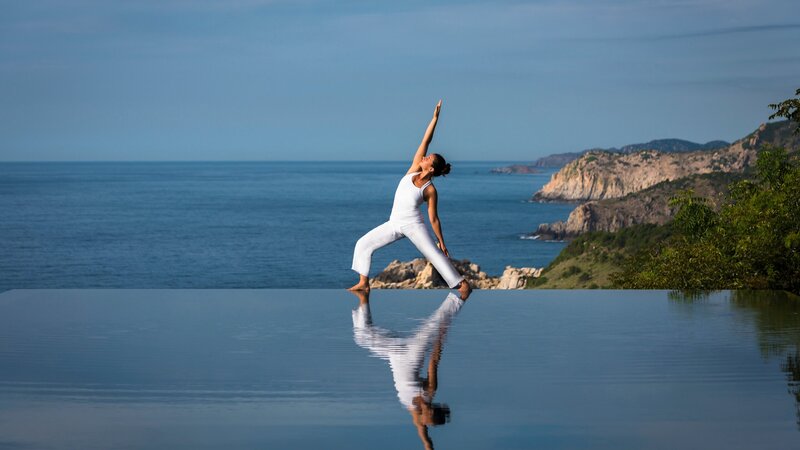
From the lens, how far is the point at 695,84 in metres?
109

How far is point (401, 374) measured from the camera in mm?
4855

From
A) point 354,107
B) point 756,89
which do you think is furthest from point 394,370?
point 354,107

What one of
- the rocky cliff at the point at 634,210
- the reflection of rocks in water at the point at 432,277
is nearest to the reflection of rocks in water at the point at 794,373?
the reflection of rocks in water at the point at 432,277

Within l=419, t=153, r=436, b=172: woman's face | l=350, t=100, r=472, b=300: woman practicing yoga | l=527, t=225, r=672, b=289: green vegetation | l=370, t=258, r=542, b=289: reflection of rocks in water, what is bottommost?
l=370, t=258, r=542, b=289: reflection of rocks in water

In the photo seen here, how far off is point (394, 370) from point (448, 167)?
9.66ft

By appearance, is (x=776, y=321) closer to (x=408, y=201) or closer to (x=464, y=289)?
(x=464, y=289)

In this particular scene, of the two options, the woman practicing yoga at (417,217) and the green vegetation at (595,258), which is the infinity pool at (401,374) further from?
the green vegetation at (595,258)

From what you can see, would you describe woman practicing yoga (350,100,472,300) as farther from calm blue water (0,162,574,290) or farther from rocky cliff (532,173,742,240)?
rocky cliff (532,173,742,240)

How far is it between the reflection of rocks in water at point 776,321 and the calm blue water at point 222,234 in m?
58.4

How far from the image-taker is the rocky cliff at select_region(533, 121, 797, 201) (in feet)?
338

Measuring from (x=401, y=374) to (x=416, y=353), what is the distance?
596mm

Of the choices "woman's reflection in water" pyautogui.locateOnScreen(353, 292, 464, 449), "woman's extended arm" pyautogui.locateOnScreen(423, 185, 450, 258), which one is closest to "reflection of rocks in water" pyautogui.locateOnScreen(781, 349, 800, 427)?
"woman's reflection in water" pyautogui.locateOnScreen(353, 292, 464, 449)

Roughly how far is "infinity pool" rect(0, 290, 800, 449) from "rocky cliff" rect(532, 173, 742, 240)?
71476 millimetres

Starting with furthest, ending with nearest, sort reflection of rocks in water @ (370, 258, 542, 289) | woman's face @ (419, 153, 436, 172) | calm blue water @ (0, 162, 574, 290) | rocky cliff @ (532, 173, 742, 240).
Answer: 1. rocky cliff @ (532, 173, 742, 240)
2. calm blue water @ (0, 162, 574, 290)
3. reflection of rocks in water @ (370, 258, 542, 289)
4. woman's face @ (419, 153, 436, 172)
